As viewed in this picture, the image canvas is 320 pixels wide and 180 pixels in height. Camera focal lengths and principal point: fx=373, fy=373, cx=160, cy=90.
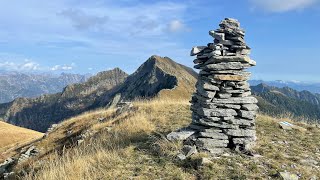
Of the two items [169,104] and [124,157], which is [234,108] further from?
[169,104]

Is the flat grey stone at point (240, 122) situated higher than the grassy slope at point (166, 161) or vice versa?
the flat grey stone at point (240, 122)

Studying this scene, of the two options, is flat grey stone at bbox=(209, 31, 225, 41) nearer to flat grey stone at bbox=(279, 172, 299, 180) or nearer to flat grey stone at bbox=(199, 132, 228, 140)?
flat grey stone at bbox=(199, 132, 228, 140)

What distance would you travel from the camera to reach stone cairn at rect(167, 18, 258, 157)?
15430 millimetres

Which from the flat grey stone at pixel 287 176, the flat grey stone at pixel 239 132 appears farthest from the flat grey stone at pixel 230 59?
the flat grey stone at pixel 287 176

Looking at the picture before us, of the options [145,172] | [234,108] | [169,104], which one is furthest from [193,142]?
[169,104]

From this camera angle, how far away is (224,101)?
15.8 m

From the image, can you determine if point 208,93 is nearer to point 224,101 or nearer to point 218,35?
point 224,101

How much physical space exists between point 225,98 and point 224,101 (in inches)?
8.8

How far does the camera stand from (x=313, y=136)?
20188mm

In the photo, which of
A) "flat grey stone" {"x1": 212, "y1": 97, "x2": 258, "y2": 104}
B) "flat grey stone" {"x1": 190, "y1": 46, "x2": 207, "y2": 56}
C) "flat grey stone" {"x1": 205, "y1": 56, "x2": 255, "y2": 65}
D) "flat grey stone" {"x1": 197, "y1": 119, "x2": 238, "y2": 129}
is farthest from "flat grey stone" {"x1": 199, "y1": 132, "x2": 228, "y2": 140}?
"flat grey stone" {"x1": 190, "y1": 46, "x2": 207, "y2": 56}

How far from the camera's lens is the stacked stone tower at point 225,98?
15438 mm

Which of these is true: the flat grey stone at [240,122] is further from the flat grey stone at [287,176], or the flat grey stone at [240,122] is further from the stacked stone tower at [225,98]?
the flat grey stone at [287,176]

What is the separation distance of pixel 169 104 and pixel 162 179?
61.4 feet

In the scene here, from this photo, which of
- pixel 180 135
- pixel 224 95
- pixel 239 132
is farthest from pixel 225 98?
pixel 180 135
